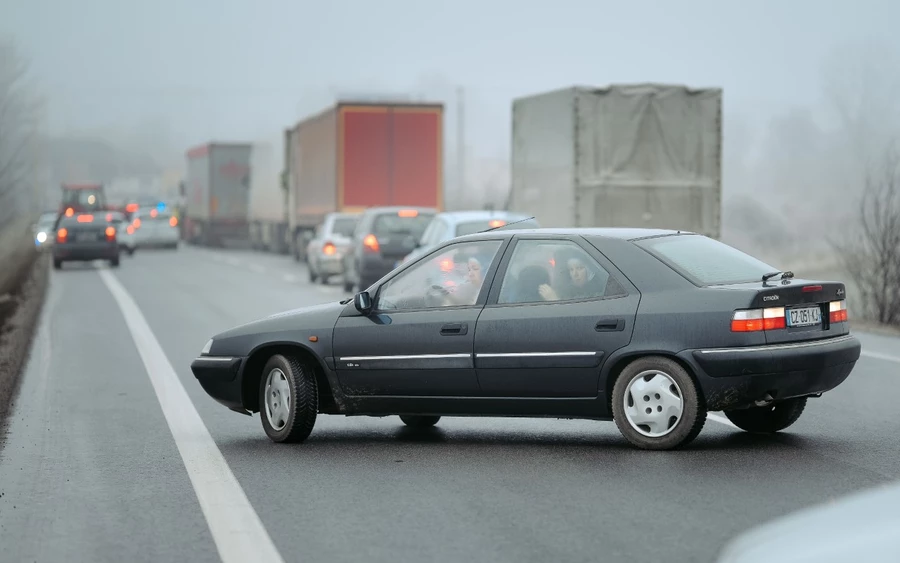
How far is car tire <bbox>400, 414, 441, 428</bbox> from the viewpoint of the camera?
10.2m

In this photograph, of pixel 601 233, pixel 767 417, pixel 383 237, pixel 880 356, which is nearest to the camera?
pixel 601 233

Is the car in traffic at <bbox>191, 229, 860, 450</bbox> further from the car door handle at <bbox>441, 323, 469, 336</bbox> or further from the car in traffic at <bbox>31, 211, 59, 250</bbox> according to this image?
the car in traffic at <bbox>31, 211, 59, 250</bbox>

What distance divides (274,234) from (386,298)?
140 ft

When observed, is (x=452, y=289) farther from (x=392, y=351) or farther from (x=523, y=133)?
(x=523, y=133)

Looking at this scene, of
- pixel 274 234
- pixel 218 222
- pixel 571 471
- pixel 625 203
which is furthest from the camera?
pixel 218 222

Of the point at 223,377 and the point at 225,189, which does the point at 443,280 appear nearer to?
the point at 223,377

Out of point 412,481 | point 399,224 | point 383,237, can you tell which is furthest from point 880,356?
point 399,224

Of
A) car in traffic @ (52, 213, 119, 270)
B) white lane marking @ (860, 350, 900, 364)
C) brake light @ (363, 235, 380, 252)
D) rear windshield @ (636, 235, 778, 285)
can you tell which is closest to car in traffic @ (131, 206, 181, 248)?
car in traffic @ (52, 213, 119, 270)

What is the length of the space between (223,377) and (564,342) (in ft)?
7.63

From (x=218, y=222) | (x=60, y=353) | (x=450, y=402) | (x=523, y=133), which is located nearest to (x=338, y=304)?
(x=450, y=402)

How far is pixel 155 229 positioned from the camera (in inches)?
2181

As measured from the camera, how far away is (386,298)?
30.9ft

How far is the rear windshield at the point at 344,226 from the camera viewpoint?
105 feet

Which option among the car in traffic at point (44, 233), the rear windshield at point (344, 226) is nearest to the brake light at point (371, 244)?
the rear windshield at point (344, 226)
